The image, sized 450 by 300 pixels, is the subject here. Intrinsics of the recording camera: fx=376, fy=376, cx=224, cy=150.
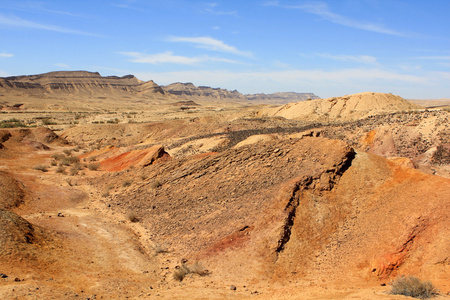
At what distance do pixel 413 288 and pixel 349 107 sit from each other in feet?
109

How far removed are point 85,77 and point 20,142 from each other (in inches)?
4663

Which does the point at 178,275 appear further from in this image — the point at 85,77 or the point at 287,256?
the point at 85,77

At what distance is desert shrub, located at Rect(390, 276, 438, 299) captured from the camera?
641cm

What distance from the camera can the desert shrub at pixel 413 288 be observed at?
21.0 ft

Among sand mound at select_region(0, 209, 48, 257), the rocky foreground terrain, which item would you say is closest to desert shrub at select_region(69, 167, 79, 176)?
the rocky foreground terrain

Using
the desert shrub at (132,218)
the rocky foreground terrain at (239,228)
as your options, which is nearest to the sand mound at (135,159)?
the rocky foreground terrain at (239,228)

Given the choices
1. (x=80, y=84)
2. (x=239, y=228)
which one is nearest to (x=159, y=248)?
(x=239, y=228)

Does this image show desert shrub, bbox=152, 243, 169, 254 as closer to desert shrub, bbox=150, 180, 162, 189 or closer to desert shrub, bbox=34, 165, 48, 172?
desert shrub, bbox=150, 180, 162, 189

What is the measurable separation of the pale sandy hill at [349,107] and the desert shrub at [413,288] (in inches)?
1170

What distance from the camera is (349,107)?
3762cm

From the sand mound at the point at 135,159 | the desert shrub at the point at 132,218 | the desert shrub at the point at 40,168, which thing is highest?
the sand mound at the point at 135,159

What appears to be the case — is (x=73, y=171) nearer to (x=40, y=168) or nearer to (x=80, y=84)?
(x=40, y=168)

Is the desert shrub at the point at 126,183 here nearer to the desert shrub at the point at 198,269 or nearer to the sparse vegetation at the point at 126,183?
the sparse vegetation at the point at 126,183

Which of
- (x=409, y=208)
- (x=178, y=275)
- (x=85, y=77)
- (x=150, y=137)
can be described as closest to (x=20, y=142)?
(x=150, y=137)
